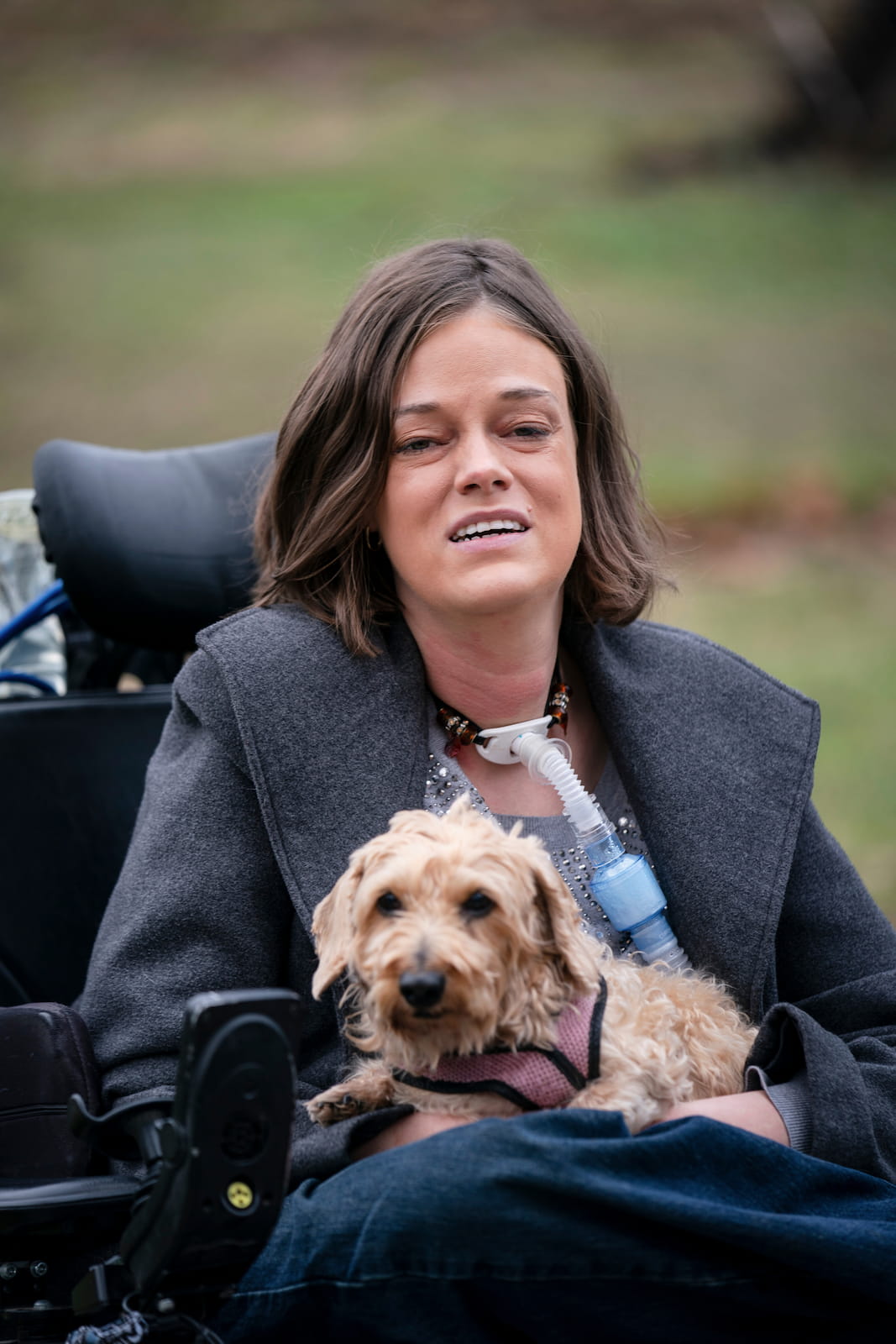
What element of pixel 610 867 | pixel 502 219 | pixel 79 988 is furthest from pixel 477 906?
pixel 502 219

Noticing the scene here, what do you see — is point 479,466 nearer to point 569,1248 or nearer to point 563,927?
point 563,927

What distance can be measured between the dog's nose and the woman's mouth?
0.82m

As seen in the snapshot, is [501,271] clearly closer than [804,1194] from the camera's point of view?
No

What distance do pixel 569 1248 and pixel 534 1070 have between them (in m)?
0.25

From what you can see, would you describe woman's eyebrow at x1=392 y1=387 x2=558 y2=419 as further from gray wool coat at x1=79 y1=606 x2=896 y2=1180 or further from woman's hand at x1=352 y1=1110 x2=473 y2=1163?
woman's hand at x1=352 y1=1110 x2=473 y2=1163

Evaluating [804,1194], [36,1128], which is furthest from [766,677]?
[36,1128]

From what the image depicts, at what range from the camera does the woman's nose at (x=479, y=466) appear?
228 centimetres

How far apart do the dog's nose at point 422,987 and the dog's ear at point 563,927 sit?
0.74 feet

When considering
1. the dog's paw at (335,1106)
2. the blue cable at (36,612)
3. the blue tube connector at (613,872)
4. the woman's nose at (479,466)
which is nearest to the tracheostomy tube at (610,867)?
the blue tube connector at (613,872)

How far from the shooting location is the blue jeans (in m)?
1.72

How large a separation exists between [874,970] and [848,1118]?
0.42 m

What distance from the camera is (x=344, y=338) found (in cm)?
252

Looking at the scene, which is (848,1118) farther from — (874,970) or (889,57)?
(889,57)

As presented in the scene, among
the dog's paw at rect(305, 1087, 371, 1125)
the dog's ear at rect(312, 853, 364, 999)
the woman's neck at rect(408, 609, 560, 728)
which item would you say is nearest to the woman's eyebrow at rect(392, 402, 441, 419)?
the woman's neck at rect(408, 609, 560, 728)
